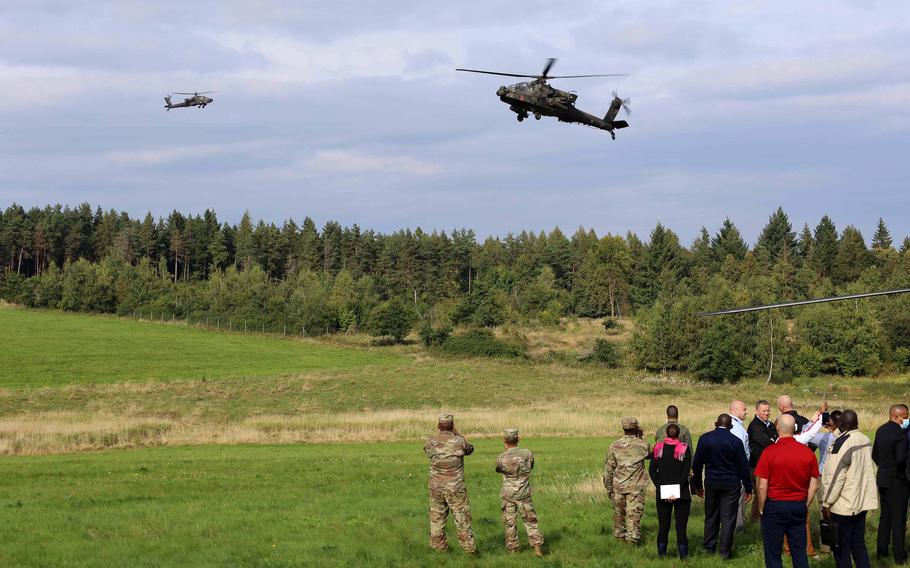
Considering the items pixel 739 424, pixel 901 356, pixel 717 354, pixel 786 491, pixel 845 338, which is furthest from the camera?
pixel 901 356

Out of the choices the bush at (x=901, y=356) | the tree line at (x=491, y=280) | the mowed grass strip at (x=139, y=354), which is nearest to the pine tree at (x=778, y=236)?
the tree line at (x=491, y=280)

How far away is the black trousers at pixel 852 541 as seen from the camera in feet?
39.5

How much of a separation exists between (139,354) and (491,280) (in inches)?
3404

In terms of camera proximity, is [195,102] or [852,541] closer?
[852,541]

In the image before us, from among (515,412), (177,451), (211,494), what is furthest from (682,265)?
(211,494)

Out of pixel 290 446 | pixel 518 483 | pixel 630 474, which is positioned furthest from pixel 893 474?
pixel 290 446

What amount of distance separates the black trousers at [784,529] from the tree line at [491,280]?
238ft

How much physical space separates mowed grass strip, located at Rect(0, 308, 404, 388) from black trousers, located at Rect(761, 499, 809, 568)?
219ft

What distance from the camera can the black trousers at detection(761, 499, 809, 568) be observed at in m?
11.5

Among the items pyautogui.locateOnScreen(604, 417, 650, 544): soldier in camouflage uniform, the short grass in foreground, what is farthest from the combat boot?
pyautogui.locateOnScreen(604, 417, 650, 544): soldier in camouflage uniform

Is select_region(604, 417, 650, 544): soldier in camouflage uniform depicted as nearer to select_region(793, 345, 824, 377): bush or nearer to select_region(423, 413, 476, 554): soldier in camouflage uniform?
select_region(423, 413, 476, 554): soldier in camouflage uniform

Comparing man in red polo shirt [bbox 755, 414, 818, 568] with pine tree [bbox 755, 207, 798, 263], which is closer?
man in red polo shirt [bbox 755, 414, 818, 568]

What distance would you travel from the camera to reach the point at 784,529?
38.0 ft

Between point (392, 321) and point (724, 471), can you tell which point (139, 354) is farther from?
Result: point (724, 471)
